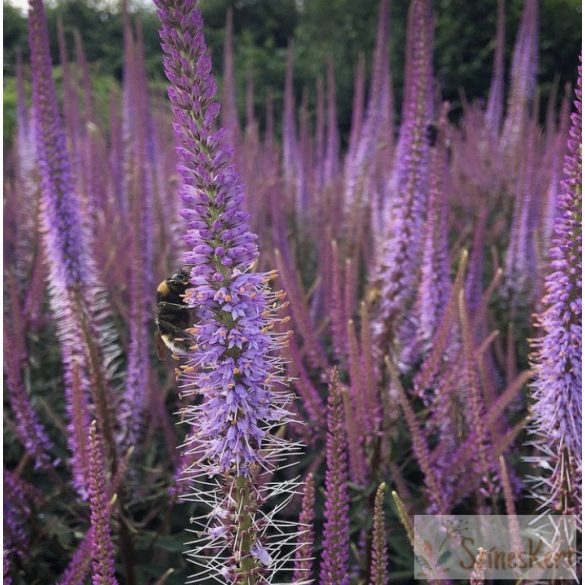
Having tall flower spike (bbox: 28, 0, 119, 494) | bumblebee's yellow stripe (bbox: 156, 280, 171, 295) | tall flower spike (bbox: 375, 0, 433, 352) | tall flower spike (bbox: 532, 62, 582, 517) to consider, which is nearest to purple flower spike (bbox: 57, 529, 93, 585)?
bumblebee's yellow stripe (bbox: 156, 280, 171, 295)

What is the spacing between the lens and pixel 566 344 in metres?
1.48

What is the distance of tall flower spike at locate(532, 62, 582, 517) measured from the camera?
4.58 ft

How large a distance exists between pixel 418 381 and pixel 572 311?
65 cm

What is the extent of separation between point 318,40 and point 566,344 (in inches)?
477

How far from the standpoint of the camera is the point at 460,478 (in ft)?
6.55

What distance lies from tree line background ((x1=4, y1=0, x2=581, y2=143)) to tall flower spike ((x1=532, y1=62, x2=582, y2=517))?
3944mm

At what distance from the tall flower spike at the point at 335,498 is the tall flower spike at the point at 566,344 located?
611 millimetres

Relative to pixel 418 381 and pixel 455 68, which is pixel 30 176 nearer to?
pixel 418 381

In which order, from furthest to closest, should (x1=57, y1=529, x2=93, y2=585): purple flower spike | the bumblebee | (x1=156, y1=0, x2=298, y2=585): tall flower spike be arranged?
1. the bumblebee
2. (x1=57, y1=529, x2=93, y2=585): purple flower spike
3. (x1=156, y1=0, x2=298, y2=585): tall flower spike

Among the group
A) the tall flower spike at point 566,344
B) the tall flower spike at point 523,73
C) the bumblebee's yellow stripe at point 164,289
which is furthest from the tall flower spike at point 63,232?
the tall flower spike at point 523,73

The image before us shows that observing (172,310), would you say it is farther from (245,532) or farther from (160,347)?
(245,532)

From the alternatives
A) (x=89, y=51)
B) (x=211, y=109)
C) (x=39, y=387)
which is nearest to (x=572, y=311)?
(x=211, y=109)

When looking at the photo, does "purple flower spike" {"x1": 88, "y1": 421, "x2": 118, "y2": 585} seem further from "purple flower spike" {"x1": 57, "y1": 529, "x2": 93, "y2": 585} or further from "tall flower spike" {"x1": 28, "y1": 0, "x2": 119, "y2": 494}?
"tall flower spike" {"x1": 28, "y1": 0, "x2": 119, "y2": 494}

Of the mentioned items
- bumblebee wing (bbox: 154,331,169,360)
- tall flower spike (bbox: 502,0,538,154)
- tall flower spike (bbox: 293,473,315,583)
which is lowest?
tall flower spike (bbox: 293,473,315,583)
